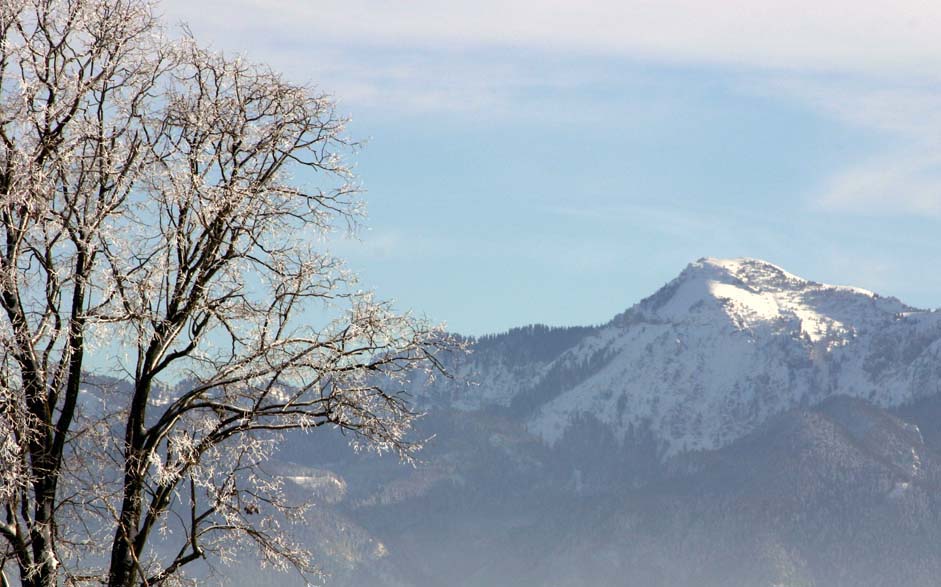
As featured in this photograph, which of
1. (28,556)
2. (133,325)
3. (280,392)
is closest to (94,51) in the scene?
(133,325)

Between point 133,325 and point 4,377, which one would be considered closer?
point 4,377

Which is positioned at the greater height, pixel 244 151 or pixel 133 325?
pixel 244 151

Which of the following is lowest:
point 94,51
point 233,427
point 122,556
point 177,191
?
point 122,556

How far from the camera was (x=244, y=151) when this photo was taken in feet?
72.2

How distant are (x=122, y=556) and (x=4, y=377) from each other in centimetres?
281

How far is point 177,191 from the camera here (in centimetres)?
Answer: 2092

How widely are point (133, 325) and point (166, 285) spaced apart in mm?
689

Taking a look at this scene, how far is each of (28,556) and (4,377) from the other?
2300mm

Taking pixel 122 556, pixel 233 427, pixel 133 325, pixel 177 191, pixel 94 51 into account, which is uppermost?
pixel 94 51

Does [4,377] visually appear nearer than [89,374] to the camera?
Yes

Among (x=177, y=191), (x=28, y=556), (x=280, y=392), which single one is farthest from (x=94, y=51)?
(x=28, y=556)

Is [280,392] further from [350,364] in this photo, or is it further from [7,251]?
[7,251]

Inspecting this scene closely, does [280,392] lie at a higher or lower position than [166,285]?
lower

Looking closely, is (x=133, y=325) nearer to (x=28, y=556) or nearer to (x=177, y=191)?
(x=177, y=191)
